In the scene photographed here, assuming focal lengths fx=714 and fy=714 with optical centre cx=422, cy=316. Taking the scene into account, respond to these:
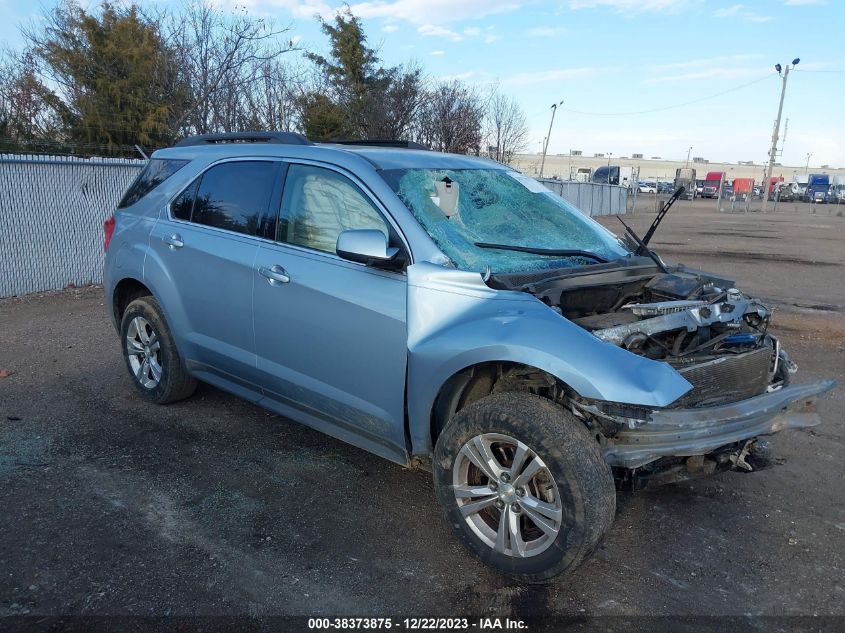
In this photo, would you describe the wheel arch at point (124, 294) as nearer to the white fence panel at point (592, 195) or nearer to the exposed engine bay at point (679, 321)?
the exposed engine bay at point (679, 321)

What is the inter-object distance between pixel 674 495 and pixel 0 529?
355 centimetres

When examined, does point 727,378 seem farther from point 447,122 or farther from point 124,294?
point 447,122

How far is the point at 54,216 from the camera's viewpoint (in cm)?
974

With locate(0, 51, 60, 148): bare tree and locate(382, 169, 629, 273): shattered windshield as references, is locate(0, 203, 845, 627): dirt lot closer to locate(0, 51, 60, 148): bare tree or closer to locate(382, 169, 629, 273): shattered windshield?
locate(382, 169, 629, 273): shattered windshield

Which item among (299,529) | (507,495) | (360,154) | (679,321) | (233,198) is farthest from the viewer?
(233,198)

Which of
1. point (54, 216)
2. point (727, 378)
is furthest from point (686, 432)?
point (54, 216)

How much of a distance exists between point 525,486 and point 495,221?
1.59 metres

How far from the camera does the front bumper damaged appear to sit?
299 cm

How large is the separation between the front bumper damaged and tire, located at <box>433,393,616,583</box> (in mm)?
136

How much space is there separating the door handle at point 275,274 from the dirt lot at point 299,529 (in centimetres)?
114

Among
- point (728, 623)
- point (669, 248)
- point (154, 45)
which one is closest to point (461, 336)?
point (728, 623)

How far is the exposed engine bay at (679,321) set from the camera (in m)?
3.25

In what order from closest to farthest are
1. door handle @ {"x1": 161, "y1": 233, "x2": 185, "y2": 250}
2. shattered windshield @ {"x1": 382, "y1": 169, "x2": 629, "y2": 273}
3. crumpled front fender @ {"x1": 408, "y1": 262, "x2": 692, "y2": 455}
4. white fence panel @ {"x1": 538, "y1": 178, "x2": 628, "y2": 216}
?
crumpled front fender @ {"x1": 408, "y1": 262, "x2": 692, "y2": 455} → shattered windshield @ {"x1": 382, "y1": 169, "x2": 629, "y2": 273} → door handle @ {"x1": 161, "y1": 233, "x2": 185, "y2": 250} → white fence panel @ {"x1": 538, "y1": 178, "x2": 628, "y2": 216}

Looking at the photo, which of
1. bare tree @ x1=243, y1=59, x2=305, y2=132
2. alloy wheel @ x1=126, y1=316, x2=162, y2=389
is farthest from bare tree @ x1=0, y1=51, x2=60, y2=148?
alloy wheel @ x1=126, y1=316, x2=162, y2=389
